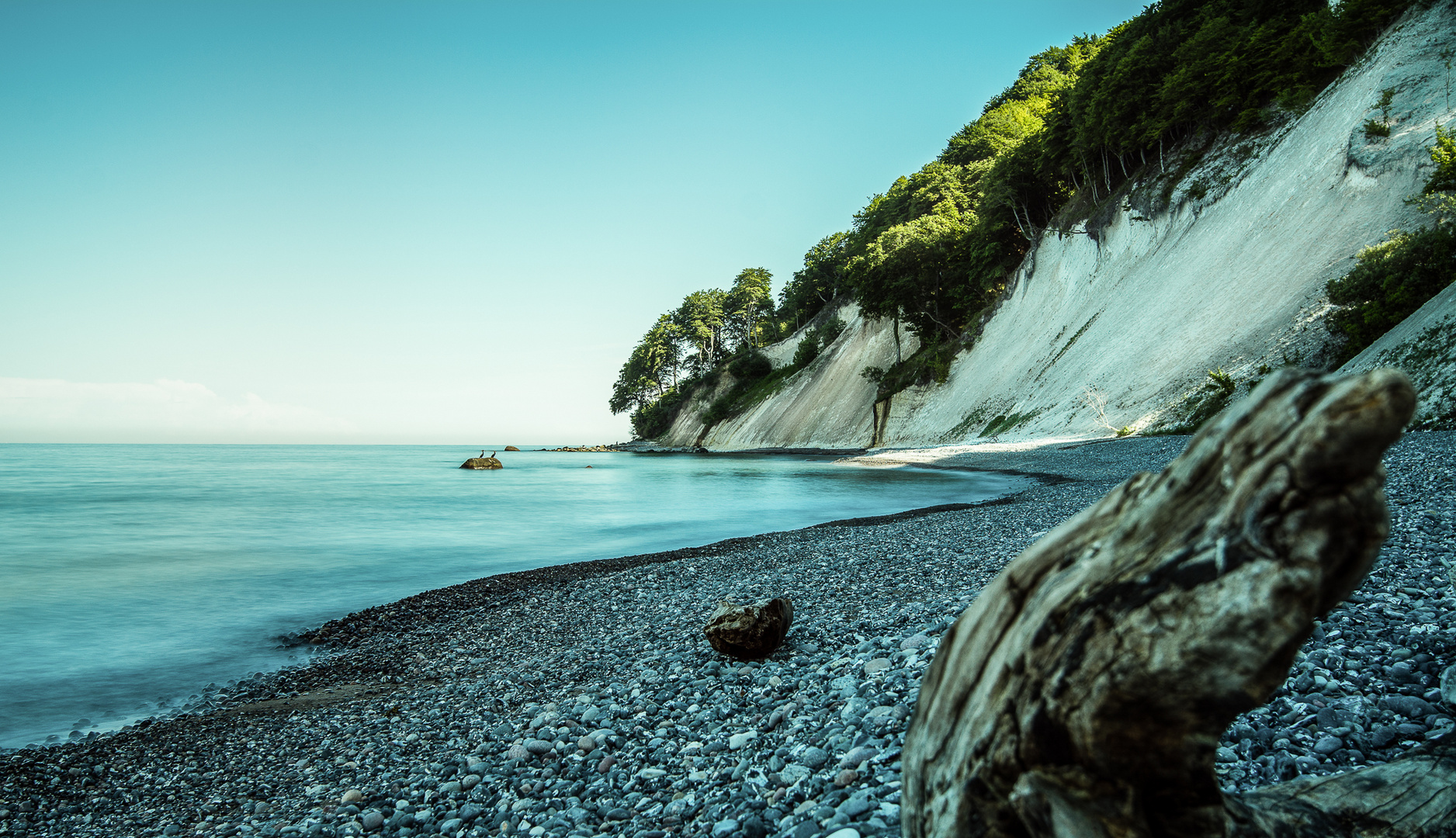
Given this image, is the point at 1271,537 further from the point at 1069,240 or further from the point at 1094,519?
the point at 1069,240

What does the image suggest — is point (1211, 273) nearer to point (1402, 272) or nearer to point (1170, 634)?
point (1402, 272)

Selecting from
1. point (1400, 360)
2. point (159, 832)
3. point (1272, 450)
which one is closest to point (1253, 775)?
point (1272, 450)

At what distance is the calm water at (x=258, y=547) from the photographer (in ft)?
28.3

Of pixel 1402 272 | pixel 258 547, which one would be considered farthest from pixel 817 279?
pixel 258 547

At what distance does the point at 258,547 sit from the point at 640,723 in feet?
59.5

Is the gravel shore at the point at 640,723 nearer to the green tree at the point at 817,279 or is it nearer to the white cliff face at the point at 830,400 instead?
the white cliff face at the point at 830,400

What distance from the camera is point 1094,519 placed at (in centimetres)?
182

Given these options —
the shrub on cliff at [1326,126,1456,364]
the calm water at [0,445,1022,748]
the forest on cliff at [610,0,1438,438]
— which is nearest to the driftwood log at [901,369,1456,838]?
the calm water at [0,445,1022,748]

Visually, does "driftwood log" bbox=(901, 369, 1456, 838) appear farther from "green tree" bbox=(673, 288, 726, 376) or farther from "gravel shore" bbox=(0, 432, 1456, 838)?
"green tree" bbox=(673, 288, 726, 376)

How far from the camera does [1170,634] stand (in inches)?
60.2

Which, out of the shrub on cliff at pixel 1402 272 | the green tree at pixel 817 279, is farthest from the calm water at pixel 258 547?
the green tree at pixel 817 279

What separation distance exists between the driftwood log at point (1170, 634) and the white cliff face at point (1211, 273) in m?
25.2

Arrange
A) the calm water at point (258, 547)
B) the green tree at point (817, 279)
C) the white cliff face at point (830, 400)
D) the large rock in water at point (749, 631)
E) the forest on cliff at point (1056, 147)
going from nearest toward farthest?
1. the large rock in water at point (749, 631)
2. the calm water at point (258, 547)
3. the forest on cliff at point (1056, 147)
4. the white cliff face at point (830, 400)
5. the green tree at point (817, 279)

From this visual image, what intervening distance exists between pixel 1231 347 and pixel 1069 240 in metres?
15.6
